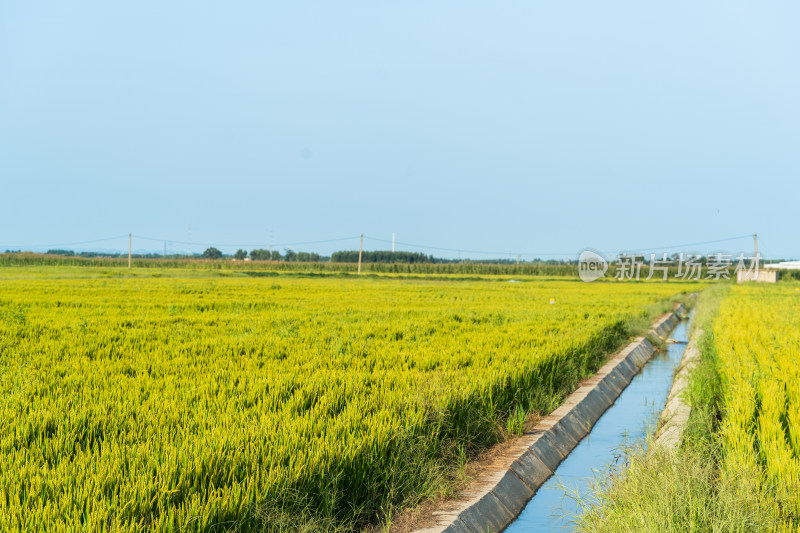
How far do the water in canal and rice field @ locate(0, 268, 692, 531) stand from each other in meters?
0.59

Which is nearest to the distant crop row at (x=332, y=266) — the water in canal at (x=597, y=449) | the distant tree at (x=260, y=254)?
the distant tree at (x=260, y=254)

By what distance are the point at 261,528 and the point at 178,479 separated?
1.63 feet

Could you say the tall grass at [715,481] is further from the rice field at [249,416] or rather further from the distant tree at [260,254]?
the distant tree at [260,254]

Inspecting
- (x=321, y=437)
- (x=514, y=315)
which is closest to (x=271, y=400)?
(x=321, y=437)

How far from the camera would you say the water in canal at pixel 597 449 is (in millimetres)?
4531

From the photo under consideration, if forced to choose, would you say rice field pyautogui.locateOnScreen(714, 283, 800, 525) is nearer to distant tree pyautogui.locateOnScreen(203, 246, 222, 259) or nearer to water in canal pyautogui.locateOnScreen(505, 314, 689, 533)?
water in canal pyautogui.locateOnScreen(505, 314, 689, 533)

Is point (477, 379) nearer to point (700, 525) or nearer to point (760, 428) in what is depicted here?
point (760, 428)

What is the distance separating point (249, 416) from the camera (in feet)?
14.9

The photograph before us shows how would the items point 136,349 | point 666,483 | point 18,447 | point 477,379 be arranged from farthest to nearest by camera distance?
point 136,349 → point 477,379 → point 18,447 → point 666,483

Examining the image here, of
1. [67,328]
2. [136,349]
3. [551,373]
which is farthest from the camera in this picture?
[67,328]

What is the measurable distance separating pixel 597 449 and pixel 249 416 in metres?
3.57

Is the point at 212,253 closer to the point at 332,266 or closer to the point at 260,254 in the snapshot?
the point at 260,254

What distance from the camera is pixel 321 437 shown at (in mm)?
3885

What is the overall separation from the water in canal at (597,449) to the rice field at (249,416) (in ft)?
1.94
